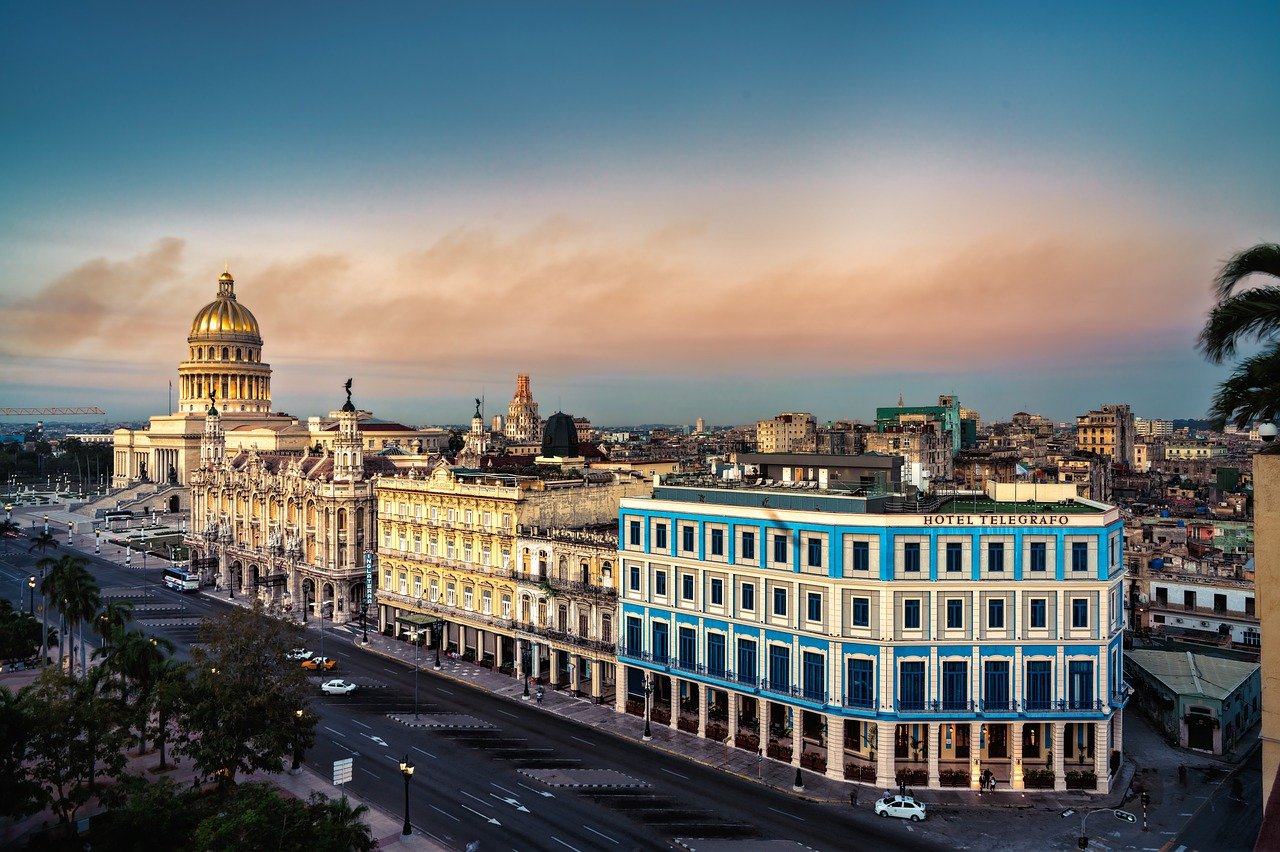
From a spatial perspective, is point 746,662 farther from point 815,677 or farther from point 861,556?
point 861,556

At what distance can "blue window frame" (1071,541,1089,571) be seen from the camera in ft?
161

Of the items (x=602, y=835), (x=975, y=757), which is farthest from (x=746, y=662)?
(x=602, y=835)

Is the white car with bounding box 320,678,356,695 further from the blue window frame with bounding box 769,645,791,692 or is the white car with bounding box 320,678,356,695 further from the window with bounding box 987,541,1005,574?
the window with bounding box 987,541,1005,574

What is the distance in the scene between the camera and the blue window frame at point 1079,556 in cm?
4909

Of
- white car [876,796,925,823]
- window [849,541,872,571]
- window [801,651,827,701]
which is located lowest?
white car [876,796,925,823]

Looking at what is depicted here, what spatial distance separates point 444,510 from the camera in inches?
3135

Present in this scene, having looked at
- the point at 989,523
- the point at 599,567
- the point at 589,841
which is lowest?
the point at 589,841

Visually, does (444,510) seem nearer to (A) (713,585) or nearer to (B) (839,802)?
(A) (713,585)

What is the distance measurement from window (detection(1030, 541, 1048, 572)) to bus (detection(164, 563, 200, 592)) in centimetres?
9507

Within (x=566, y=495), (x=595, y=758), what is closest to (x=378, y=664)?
(x=566, y=495)

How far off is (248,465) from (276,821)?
8371 cm

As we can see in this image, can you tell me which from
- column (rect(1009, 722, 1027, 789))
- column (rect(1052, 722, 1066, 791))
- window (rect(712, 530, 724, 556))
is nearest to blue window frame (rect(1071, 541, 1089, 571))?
column (rect(1052, 722, 1066, 791))

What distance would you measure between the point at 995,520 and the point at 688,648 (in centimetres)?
2027

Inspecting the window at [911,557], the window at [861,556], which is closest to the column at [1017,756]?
the window at [911,557]
